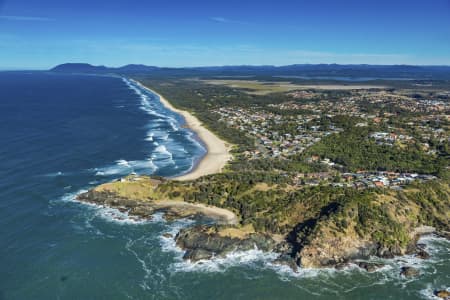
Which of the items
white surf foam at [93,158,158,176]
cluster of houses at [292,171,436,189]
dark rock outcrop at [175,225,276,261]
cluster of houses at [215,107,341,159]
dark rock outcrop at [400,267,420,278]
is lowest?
dark rock outcrop at [400,267,420,278]

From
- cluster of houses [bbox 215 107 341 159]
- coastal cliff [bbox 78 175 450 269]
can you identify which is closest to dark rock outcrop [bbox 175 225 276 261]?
coastal cliff [bbox 78 175 450 269]

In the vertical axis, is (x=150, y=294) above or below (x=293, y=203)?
below

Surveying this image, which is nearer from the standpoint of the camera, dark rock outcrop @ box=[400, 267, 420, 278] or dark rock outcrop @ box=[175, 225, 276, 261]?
dark rock outcrop @ box=[400, 267, 420, 278]

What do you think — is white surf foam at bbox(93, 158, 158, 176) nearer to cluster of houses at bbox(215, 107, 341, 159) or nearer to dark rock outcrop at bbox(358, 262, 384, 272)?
cluster of houses at bbox(215, 107, 341, 159)

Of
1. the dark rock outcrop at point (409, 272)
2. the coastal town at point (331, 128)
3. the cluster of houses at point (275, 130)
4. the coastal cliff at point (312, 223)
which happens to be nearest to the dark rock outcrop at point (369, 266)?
the coastal cliff at point (312, 223)

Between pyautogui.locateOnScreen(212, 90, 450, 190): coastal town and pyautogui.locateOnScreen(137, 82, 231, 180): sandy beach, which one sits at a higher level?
pyautogui.locateOnScreen(212, 90, 450, 190): coastal town

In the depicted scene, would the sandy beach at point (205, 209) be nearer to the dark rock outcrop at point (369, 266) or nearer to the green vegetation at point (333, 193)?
the green vegetation at point (333, 193)

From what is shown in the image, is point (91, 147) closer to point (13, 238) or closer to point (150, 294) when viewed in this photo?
point (13, 238)

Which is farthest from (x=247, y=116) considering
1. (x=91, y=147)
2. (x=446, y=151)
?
(x=446, y=151)

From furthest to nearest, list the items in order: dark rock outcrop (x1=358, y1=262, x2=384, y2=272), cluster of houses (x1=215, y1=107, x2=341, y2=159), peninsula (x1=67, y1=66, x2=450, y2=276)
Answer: cluster of houses (x1=215, y1=107, x2=341, y2=159)
peninsula (x1=67, y1=66, x2=450, y2=276)
dark rock outcrop (x1=358, y1=262, x2=384, y2=272)

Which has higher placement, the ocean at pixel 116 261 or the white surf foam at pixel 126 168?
the white surf foam at pixel 126 168

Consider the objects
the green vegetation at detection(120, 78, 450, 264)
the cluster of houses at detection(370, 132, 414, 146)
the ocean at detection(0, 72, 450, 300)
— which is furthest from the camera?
the cluster of houses at detection(370, 132, 414, 146)
